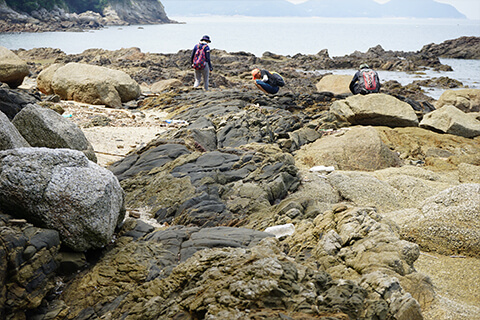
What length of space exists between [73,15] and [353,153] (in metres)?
91.2

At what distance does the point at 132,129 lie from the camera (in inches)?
483

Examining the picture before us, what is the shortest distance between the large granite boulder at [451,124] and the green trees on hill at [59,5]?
246 feet

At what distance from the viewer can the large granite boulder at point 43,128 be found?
21.8ft

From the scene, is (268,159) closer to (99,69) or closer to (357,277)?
(357,277)

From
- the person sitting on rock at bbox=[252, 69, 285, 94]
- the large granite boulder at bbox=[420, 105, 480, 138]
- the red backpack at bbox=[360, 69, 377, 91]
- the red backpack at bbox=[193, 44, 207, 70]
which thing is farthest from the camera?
the red backpack at bbox=[193, 44, 207, 70]

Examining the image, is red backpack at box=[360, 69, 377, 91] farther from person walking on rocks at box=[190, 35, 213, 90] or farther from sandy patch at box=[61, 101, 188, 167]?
sandy patch at box=[61, 101, 188, 167]

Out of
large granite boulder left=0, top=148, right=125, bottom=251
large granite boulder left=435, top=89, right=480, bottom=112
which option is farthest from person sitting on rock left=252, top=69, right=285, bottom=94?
large granite boulder left=0, top=148, right=125, bottom=251

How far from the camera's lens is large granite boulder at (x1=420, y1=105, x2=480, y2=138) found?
43.7 feet

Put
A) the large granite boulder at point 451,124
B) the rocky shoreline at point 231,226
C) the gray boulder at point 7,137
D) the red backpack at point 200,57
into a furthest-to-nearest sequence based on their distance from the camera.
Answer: the red backpack at point 200,57 < the large granite boulder at point 451,124 < the gray boulder at point 7,137 < the rocky shoreline at point 231,226

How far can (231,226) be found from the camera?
597 centimetres

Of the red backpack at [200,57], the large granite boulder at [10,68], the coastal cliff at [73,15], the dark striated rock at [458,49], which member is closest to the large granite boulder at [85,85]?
the large granite boulder at [10,68]

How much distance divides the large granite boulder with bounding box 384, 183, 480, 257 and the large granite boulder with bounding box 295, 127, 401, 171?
12.1 feet

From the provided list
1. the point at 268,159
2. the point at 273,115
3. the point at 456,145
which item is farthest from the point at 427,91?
the point at 268,159

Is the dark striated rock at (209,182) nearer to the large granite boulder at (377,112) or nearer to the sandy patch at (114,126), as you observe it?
the sandy patch at (114,126)
